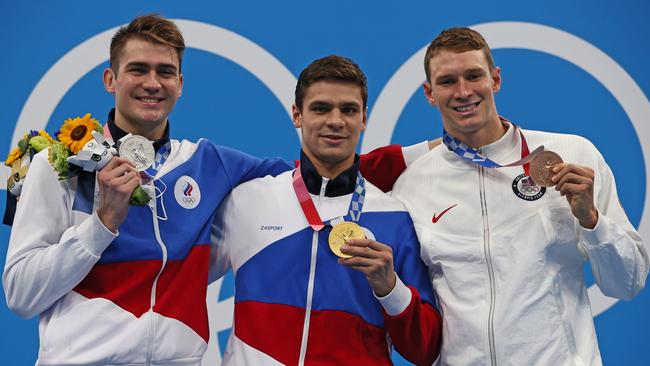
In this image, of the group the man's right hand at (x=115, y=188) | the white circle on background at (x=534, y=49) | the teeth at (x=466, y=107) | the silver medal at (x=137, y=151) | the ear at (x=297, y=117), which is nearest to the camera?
the man's right hand at (x=115, y=188)

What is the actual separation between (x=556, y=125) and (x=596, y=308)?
2.96 feet

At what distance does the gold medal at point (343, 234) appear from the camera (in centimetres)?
222

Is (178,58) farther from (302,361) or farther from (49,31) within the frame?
(49,31)

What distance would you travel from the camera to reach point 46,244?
220 centimetres

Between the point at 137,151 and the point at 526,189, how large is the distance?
1.19 meters

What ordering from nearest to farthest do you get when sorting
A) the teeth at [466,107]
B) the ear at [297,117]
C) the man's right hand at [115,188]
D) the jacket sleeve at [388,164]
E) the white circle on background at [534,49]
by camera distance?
the man's right hand at [115,188], the teeth at [466,107], the ear at [297,117], the jacket sleeve at [388,164], the white circle on background at [534,49]

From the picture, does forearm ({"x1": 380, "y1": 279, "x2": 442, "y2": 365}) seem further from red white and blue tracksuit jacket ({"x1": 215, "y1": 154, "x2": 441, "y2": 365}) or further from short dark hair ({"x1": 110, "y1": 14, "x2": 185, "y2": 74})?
short dark hair ({"x1": 110, "y1": 14, "x2": 185, "y2": 74})

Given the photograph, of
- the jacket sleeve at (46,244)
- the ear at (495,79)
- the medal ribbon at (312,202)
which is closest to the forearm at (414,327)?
the medal ribbon at (312,202)

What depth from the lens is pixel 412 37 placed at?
152 inches

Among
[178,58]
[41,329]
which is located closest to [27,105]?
[178,58]

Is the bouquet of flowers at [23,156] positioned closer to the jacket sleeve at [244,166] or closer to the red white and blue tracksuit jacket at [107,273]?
the red white and blue tracksuit jacket at [107,273]

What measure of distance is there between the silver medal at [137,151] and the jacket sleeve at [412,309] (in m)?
0.79

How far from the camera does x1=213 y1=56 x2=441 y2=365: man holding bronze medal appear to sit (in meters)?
2.28

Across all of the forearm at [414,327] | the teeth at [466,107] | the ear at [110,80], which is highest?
the ear at [110,80]
